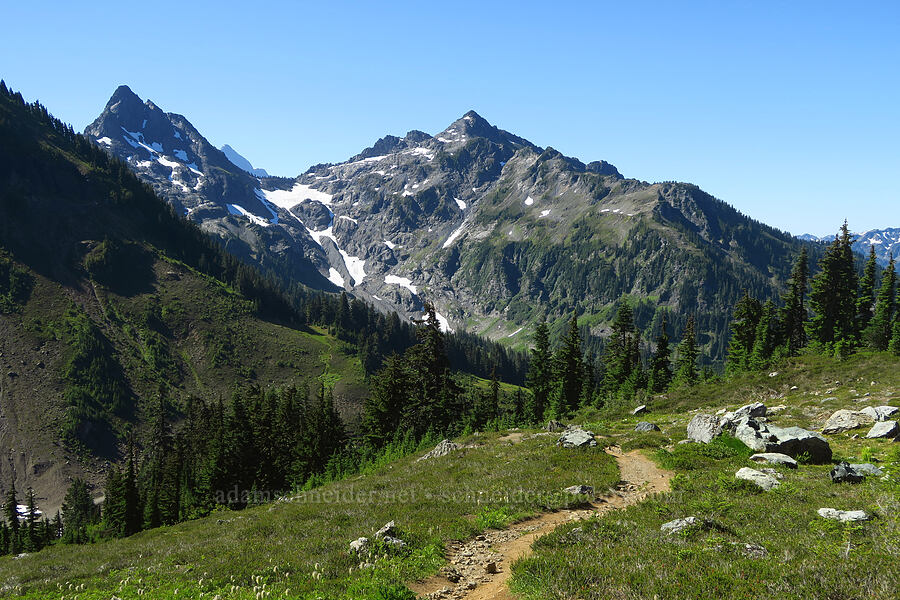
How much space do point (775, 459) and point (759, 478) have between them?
3693mm

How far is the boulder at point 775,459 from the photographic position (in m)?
18.1

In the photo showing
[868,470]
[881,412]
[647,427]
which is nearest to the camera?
[868,470]

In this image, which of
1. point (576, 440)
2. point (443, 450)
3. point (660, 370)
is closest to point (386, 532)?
point (576, 440)

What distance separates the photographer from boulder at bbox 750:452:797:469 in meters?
18.1

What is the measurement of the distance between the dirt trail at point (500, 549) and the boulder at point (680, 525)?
3.39 m

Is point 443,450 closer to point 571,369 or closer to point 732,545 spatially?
point 732,545

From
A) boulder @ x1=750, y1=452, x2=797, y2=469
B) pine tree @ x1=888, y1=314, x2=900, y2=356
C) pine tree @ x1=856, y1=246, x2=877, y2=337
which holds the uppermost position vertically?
pine tree @ x1=856, y1=246, x2=877, y2=337

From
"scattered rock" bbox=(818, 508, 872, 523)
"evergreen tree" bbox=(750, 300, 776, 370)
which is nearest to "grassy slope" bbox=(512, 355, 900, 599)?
"scattered rock" bbox=(818, 508, 872, 523)

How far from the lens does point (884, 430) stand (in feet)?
68.9

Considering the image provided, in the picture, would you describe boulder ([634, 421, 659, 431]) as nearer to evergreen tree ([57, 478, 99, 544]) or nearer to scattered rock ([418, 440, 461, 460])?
scattered rock ([418, 440, 461, 460])

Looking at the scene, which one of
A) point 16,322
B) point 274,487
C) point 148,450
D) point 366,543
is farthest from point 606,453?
point 16,322

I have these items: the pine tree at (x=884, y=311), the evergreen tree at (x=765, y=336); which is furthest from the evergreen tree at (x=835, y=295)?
the evergreen tree at (x=765, y=336)

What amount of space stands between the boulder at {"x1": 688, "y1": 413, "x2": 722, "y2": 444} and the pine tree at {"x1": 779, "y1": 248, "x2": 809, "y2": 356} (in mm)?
52461

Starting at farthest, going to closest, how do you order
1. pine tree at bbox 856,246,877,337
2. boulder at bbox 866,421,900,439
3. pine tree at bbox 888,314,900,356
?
1. pine tree at bbox 856,246,877,337
2. pine tree at bbox 888,314,900,356
3. boulder at bbox 866,421,900,439
